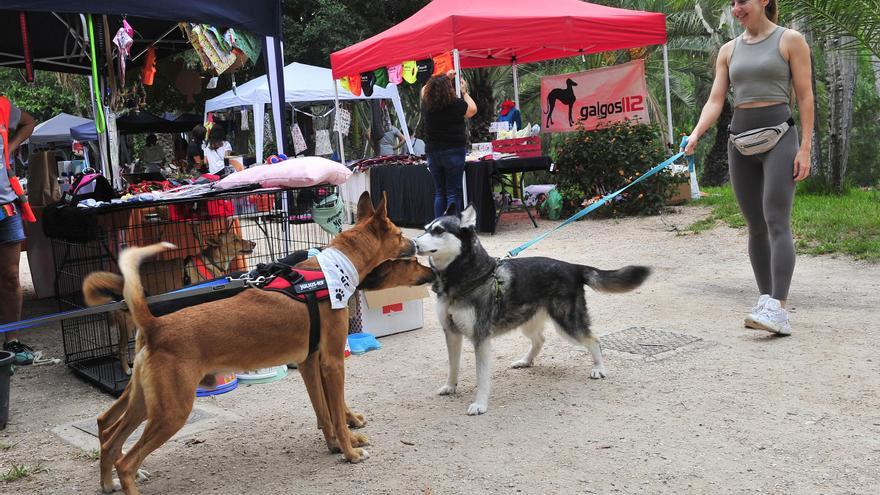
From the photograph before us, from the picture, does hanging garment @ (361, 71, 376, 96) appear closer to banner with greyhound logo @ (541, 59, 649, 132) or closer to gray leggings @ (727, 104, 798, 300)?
banner with greyhound logo @ (541, 59, 649, 132)

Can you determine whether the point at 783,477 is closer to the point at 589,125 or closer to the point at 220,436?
the point at 220,436

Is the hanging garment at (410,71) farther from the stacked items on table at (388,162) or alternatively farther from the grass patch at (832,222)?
the grass patch at (832,222)

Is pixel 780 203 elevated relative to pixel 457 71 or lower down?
lower down

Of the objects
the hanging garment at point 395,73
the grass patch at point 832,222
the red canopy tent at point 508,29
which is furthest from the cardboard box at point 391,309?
the hanging garment at point 395,73

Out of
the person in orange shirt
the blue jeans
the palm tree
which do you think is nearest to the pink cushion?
the person in orange shirt

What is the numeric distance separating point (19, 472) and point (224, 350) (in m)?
1.40

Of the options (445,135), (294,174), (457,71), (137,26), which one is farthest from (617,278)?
(137,26)

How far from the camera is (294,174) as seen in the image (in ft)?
17.1

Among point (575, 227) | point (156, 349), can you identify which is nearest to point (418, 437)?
point (156, 349)

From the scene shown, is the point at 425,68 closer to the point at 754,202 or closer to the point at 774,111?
the point at 754,202

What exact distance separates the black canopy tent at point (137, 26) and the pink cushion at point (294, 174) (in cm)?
155

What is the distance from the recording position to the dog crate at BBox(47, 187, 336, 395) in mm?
5324

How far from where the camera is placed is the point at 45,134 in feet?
88.5

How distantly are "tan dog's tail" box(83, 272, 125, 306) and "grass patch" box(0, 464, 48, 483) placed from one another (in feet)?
3.12
